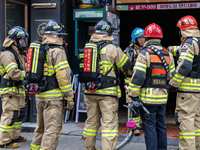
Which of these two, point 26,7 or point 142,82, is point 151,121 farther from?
point 26,7

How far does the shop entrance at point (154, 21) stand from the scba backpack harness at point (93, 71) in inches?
158

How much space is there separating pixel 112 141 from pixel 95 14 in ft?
10.6

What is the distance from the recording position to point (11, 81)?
5668 millimetres

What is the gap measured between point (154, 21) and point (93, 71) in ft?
18.7

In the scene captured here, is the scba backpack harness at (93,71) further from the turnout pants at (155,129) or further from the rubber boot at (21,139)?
the rubber boot at (21,139)

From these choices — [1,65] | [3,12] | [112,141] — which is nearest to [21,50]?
[1,65]

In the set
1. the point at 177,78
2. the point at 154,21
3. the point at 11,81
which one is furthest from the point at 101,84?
the point at 154,21

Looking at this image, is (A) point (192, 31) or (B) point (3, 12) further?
(B) point (3, 12)

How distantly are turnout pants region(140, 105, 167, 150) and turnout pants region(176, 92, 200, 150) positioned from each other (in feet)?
1.46

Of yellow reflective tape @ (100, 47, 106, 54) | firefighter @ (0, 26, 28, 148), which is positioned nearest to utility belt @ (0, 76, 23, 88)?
firefighter @ (0, 26, 28, 148)

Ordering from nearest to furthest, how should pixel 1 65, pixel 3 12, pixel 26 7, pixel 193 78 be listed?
pixel 193 78
pixel 1 65
pixel 3 12
pixel 26 7

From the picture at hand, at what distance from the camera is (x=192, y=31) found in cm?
516

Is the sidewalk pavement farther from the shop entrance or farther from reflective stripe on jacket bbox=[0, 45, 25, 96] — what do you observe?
the shop entrance

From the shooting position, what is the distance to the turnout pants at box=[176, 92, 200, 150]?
197 inches
